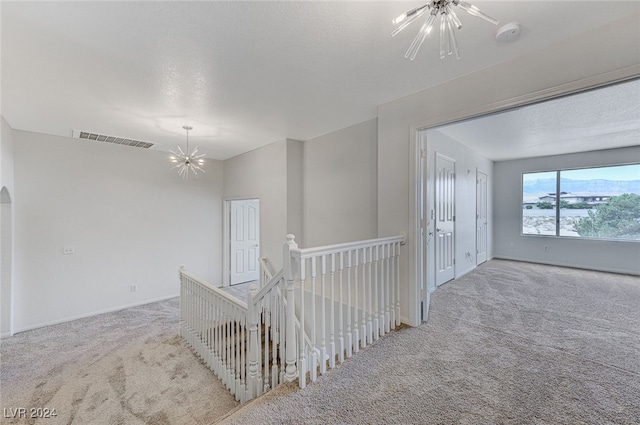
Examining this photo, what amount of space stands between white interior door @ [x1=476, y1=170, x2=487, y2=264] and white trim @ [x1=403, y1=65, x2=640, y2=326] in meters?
3.74

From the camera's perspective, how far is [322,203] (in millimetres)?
4074

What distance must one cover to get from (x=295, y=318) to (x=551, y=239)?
6509 millimetres

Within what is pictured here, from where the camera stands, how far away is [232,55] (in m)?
1.95

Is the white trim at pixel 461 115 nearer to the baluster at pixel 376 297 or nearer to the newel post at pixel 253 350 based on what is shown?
the baluster at pixel 376 297

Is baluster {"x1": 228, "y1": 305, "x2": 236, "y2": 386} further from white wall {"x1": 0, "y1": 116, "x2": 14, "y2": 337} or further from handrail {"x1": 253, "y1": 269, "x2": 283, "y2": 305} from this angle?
white wall {"x1": 0, "y1": 116, "x2": 14, "y2": 337}

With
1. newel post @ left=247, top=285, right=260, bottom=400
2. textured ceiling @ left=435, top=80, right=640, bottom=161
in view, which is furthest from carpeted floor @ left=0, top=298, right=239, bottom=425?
textured ceiling @ left=435, top=80, right=640, bottom=161

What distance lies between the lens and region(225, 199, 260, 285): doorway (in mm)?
5711

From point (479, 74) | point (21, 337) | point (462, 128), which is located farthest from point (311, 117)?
point (21, 337)

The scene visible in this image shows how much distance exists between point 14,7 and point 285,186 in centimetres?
310

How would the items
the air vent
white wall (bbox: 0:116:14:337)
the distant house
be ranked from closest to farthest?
white wall (bbox: 0:116:14:337) → the air vent → the distant house

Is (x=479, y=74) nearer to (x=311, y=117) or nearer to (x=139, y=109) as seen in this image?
(x=311, y=117)

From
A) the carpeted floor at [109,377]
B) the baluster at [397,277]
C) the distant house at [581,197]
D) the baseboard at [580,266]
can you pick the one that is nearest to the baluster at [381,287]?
the baluster at [397,277]

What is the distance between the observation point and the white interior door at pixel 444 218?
157 inches

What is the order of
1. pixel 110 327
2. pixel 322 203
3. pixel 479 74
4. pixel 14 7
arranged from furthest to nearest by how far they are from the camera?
pixel 322 203
pixel 110 327
pixel 479 74
pixel 14 7
